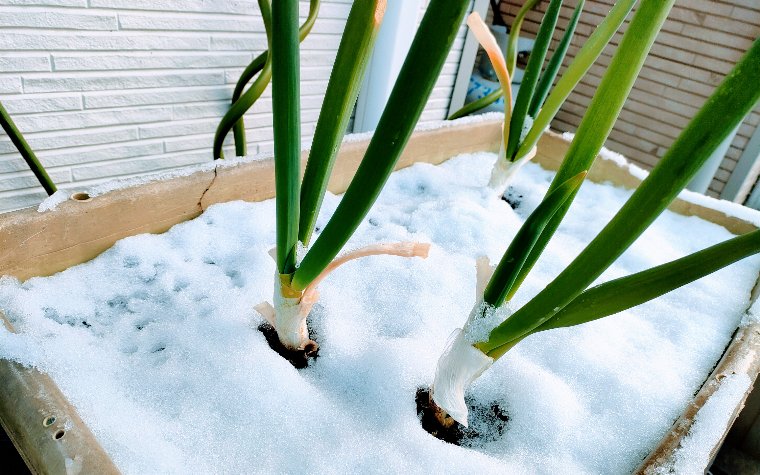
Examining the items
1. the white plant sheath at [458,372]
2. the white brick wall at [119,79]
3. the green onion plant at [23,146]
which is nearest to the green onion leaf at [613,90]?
the white plant sheath at [458,372]

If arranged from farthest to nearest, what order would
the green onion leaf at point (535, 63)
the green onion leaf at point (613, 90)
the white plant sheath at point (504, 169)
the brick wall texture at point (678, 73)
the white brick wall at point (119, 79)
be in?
the brick wall texture at point (678, 73), the white brick wall at point (119, 79), the white plant sheath at point (504, 169), the green onion leaf at point (535, 63), the green onion leaf at point (613, 90)

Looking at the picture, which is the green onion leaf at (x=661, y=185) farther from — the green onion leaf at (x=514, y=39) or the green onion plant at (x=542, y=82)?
the green onion leaf at (x=514, y=39)

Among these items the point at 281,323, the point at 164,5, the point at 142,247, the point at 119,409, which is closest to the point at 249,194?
the point at 142,247

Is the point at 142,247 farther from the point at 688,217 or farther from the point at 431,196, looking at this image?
the point at 688,217

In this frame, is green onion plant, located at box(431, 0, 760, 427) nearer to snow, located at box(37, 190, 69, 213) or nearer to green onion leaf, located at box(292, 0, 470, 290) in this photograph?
green onion leaf, located at box(292, 0, 470, 290)

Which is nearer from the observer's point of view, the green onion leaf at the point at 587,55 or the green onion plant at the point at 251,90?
the green onion leaf at the point at 587,55

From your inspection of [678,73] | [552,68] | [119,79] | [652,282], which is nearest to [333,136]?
[652,282]
